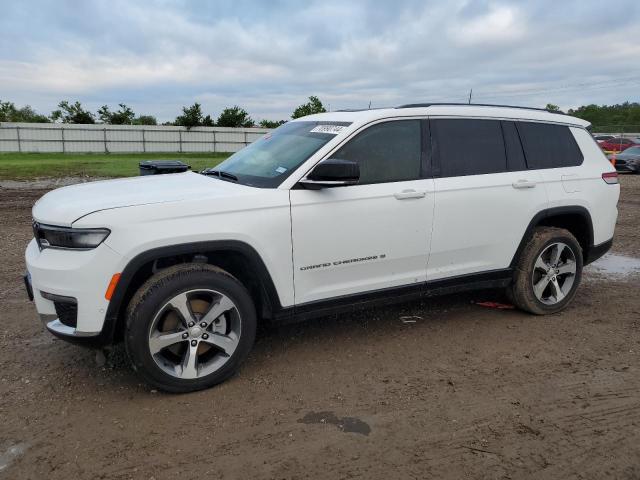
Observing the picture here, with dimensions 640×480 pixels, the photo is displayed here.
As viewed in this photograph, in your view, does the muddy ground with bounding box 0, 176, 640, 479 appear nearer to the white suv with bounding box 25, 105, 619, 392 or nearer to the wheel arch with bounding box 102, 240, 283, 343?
the white suv with bounding box 25, 105, 619, 392

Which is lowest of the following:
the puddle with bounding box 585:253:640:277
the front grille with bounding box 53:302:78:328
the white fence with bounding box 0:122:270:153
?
the puddle with bounding box 585:253:640:277

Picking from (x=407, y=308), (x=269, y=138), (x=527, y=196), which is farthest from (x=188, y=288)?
(x=527, y=196)

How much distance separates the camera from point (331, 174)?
139 inches

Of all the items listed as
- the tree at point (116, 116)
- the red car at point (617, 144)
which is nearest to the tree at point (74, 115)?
the tree at point (116, 116)

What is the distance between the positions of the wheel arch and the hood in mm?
331

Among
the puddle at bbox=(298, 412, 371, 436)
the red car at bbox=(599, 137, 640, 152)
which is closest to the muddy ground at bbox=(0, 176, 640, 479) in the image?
the puddle at bbox=(298, 412, 371, 436)

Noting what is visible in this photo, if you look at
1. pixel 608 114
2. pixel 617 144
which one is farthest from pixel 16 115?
pixel 608 114

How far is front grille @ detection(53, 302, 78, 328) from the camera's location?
10.5 ft

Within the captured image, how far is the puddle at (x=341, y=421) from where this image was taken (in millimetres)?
3081

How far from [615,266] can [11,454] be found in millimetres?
6935

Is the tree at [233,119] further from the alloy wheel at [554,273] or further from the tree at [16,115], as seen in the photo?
the alloy wheel at [554,273]

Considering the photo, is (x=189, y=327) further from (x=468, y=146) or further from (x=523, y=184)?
(x=523, y=184)

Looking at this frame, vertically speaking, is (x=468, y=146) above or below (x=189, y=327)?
above

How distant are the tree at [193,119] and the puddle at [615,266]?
1828 inches
